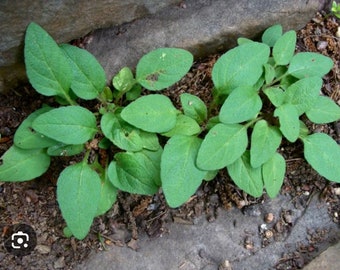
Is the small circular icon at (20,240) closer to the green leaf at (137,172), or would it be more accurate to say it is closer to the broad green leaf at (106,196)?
the broad green leaf at (106,196)

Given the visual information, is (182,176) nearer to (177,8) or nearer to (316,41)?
(177,8)

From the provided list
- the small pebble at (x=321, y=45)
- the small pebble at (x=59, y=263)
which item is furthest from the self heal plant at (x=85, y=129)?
the small pebble at (x=321, y=45)

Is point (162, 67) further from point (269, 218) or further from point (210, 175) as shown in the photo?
point (269, 218)

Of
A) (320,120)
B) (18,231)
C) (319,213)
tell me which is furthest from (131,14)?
(319,213)

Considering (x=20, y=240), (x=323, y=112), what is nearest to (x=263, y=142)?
(x=323, y=112)

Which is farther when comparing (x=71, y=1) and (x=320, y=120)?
(x=320, y=120)

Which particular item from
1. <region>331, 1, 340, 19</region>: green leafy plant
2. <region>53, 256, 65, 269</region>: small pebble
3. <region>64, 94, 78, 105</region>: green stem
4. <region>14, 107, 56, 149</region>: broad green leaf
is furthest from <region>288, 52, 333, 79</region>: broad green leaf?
<region>53, 256, 65, 269</region>: small pebble

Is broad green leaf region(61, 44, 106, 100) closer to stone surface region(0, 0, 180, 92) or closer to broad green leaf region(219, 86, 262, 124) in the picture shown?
stone surface region(0, 0, 180, 92)
